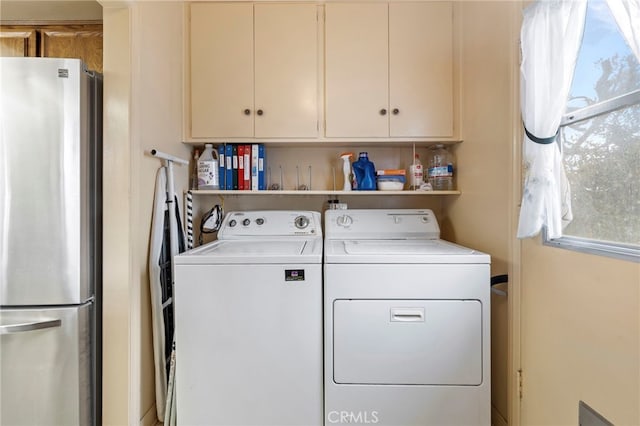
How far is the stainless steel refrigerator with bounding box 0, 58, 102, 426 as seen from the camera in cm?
117

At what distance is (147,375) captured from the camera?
138cm

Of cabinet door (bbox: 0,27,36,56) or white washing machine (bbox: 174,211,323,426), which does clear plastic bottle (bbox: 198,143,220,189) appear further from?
cabinet door (bbox: 0,27,36,56)

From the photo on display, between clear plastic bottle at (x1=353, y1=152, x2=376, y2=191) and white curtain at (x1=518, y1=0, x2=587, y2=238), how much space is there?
931mm

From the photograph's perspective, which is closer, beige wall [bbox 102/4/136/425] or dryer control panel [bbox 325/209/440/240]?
beige wall [bbox 102/4/136/425]

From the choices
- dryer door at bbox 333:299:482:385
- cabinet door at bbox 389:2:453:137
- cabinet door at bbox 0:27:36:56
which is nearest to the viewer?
dryer door at bbox 333:299:482:385

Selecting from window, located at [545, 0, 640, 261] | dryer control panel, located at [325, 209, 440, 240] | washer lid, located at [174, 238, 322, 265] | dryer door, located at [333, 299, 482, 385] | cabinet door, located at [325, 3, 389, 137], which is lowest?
dryer door, located at [333, 299, 482, 385]

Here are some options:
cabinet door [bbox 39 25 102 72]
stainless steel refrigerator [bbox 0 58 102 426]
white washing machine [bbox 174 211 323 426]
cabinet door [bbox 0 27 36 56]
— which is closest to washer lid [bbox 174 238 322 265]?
white washing machine [bbox 174 211 323 426]

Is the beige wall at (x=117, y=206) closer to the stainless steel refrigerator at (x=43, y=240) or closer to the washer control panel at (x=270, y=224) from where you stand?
the stainless steel refrigerator at (x=43, y=240)

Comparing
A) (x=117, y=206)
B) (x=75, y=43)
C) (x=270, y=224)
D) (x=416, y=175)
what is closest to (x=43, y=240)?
(x=117, y=206)

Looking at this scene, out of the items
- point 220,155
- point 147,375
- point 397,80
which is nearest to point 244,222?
point 220,155

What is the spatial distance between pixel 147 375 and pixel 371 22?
7.47ft

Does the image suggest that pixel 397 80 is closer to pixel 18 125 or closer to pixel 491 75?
pixel 491 75

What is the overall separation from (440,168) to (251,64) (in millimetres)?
1364

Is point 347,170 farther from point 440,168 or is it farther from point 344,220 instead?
point 440,168
